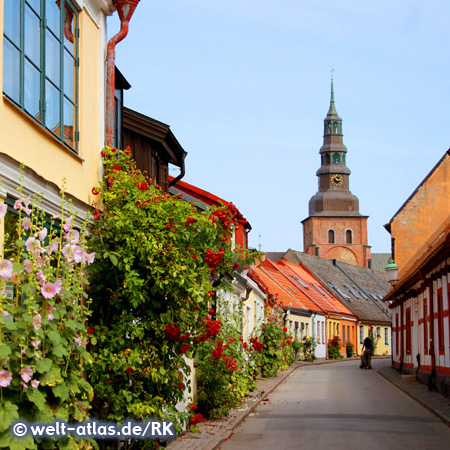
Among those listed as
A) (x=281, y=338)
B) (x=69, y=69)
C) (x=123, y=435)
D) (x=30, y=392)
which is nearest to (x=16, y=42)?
(x=69, y=69)

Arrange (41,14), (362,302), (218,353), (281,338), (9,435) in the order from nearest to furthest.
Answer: (9,435) → (41,14) → (218,353) → (281,338) → (362,302)

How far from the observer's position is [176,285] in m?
9.48

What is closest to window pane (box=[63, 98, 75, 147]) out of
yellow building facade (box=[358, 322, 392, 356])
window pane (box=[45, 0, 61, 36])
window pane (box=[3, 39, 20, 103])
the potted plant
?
window pane (box=[45, 0, 61, 36])

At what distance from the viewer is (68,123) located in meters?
9.31

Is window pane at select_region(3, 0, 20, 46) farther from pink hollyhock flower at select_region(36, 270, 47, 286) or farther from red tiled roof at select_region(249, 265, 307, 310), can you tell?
red tiled roof at select_region(249, 265, 307, 310)

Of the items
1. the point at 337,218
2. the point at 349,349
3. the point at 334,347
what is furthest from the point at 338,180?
the point at 334,347

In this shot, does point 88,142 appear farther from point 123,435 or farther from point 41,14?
point 123,435

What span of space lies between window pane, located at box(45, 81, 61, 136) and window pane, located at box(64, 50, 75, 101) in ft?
1.23

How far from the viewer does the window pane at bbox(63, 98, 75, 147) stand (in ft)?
30.1

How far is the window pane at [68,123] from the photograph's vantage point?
9.19 metres

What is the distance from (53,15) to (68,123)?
3.76 feet

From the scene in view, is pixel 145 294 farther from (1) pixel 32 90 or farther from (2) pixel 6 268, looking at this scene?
(2) pixel 6 268

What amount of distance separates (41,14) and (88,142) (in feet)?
6.50

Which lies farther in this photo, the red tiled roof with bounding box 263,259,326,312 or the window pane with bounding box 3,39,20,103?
the red tiled roof with bounding box 263,259,326,312
